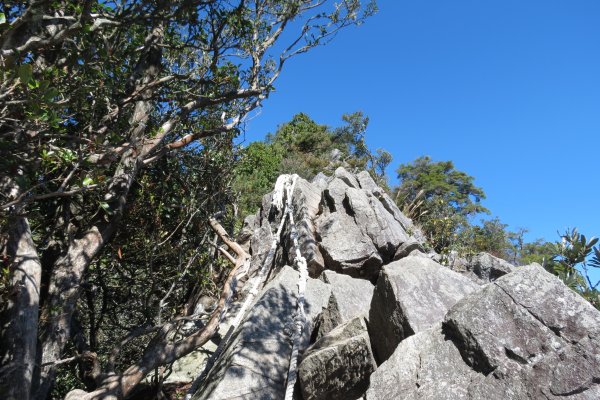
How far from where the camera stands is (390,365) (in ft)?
13.3

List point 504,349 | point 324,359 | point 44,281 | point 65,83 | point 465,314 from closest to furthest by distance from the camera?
point 504,349 < point 465,314 < point 65,83 < point 324,359 < point 44,281

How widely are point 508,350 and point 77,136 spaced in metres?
4.51

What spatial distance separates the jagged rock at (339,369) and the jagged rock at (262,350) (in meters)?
0.46

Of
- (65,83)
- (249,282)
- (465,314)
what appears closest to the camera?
(465,314)

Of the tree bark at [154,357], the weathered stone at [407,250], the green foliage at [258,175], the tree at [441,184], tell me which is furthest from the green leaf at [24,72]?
the tree at [441,184]

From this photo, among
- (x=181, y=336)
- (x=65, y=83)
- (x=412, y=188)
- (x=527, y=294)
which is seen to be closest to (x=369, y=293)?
(x=181, y=336)

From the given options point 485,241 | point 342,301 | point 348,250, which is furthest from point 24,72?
point 485,241

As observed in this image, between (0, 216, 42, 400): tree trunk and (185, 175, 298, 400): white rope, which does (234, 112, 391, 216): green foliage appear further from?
(0, 216, 42, 400): tree trunk

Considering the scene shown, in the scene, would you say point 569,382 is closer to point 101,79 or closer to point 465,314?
point 465,314

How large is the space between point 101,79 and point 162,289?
3.75m

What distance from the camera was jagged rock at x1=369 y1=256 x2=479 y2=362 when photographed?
4824mm

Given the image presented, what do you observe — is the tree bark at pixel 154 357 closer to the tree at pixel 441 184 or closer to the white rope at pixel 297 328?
the white rope at pixel 297 328

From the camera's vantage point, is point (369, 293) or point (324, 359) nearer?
point (324, 359)

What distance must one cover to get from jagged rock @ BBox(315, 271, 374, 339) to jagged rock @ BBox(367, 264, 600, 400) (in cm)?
181
